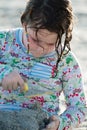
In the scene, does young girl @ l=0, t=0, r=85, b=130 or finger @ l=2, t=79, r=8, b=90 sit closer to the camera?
finger @ l=2, t=79, r=8, b=90

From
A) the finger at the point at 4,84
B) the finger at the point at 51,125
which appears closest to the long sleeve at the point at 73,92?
the finger at the point at 51,125

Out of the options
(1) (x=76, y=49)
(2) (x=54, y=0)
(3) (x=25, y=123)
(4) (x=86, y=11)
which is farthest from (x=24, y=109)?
(4) (x=86, y=11)

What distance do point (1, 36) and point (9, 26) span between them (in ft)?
12.1

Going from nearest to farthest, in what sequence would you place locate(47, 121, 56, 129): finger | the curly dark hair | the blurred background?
the curly dark hair < locate(47, 121, 56, 129): finger < the blurred background

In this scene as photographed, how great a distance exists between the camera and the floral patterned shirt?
3260 mm

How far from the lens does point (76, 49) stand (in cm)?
627

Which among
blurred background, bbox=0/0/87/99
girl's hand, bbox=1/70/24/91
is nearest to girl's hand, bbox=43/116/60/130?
girl's hand, bbox=1/70/24/91

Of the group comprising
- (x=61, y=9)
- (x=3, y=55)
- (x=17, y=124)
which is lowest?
(x=17, y=124)

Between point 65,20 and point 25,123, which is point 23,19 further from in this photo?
point 25,123

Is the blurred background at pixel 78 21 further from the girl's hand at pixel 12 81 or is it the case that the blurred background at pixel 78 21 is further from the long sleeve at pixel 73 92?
the girl's hand at pixel 12 81

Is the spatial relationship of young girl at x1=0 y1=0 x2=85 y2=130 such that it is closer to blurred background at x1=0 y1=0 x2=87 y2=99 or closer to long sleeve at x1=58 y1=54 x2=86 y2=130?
long sleeve at x1=58 y1=54 x2=86 y2=130

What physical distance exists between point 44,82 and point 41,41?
0.96ft

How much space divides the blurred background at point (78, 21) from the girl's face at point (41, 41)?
213cm

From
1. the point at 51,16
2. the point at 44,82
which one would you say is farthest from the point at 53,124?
the point at 51,16
